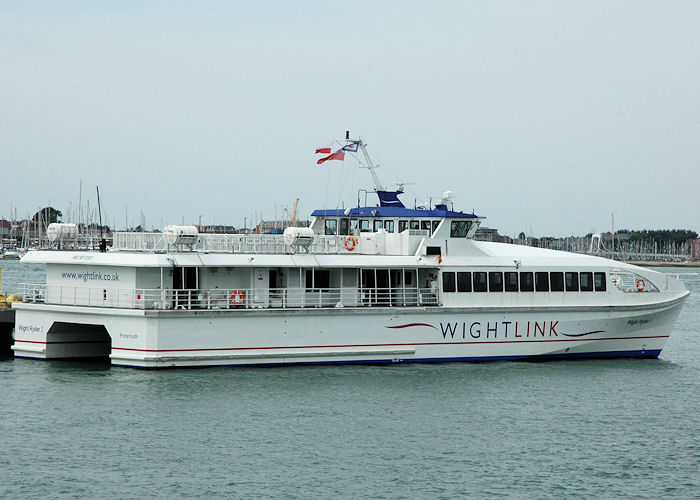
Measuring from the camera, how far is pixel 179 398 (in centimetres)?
2367

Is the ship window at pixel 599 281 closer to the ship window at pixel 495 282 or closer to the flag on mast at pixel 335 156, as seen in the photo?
the ship window at pixel 495 282

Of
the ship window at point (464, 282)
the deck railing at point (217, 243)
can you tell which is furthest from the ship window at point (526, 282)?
the deck railing at point (217, 243)

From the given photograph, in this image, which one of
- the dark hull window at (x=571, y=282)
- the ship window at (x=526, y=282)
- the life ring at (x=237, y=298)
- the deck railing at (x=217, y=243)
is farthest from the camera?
the dark hull window at (x=571, y=282)

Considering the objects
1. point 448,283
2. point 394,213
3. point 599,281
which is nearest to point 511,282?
point 448,283

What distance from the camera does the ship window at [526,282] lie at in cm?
3033

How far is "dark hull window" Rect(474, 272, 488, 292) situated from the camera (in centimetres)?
2988

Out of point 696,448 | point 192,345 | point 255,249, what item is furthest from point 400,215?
point 696,448

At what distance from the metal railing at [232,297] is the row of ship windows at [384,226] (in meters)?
2.44

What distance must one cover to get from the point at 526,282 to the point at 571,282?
1730mm

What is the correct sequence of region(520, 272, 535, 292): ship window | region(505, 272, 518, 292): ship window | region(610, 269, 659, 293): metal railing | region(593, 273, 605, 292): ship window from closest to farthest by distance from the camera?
region(505, 272, 518, 292): ship window → region(520, 272, 535, 292): ship window → region(593, 273, 605, 292): ship window → region(610, 269, 659, 293): metal railing

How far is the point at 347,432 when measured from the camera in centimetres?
2125

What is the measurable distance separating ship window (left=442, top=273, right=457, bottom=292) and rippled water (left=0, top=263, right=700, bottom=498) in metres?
2.48

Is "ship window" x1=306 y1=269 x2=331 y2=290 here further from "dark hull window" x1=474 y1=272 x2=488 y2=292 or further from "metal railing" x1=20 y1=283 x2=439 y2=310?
"dark hull window" x1=474 y1=272 x2=488 y2=292

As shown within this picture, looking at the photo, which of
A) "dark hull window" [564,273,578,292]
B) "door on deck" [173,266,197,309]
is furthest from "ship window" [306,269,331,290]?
"dark hull window" [564,273,578,292]
